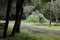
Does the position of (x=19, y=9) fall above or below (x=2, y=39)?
above

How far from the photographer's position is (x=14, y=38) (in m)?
13.7

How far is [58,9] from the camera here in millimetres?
38656

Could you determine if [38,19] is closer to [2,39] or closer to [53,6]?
[53,6]

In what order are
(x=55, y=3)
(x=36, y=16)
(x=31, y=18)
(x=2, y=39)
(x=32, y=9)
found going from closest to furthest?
(x=2, y=39) → (x=55, y=3) → (x=36, y=16) → (x=31, y=18) → (x=32, y=9)

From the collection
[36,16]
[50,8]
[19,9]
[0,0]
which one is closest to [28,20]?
[36,16]

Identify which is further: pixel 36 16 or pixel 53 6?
pixel 36 16

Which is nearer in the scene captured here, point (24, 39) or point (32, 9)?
point (24, 39)

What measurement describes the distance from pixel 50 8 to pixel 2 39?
2726 cm

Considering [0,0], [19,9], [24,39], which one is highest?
[0,0]

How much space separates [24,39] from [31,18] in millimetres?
36855

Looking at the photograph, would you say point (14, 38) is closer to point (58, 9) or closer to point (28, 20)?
point (58, 9)

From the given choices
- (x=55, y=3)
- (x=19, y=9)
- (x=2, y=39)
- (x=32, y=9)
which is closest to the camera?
(x=2, y=39)

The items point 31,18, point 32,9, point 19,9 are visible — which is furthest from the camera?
point 32,9

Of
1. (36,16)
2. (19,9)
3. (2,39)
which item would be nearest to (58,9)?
(36,16)
